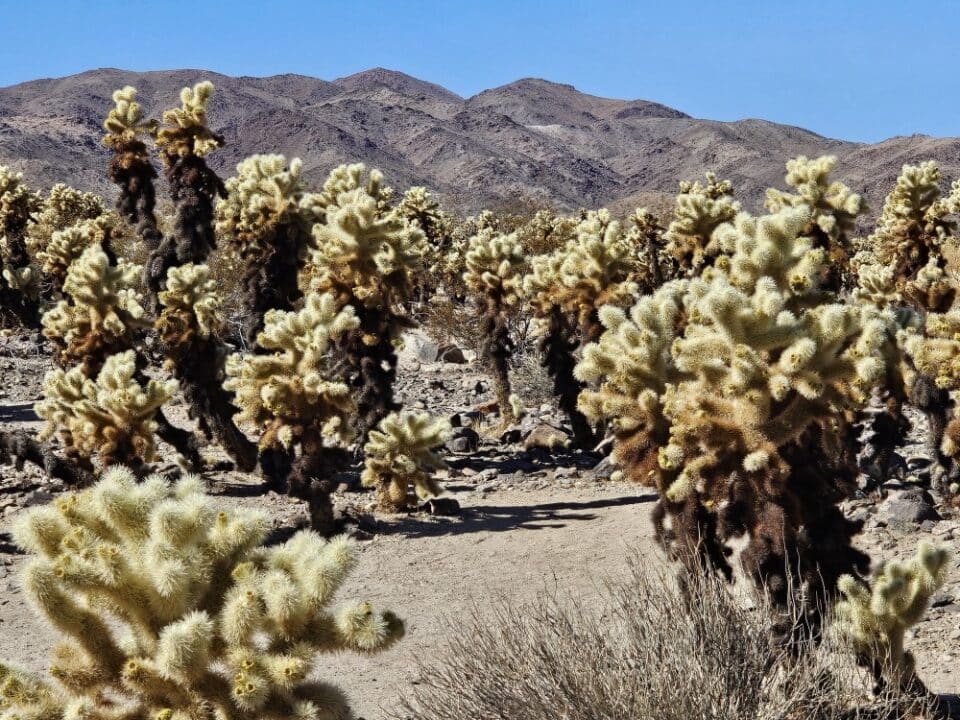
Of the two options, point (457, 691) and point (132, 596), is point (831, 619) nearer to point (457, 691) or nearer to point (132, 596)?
point (457, 691)

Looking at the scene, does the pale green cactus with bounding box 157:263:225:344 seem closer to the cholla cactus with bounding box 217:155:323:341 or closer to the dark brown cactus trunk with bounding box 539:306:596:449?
the cholla cactus with bounding box 217:155:323:341

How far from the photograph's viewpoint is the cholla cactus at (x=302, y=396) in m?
9.55

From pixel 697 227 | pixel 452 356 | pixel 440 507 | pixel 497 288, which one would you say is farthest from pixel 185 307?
pixel 452 356

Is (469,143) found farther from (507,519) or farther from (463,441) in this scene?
(507,519)

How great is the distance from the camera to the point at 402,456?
36.1 ft

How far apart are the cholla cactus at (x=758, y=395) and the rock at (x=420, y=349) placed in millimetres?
16844

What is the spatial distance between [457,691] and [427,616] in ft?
12.7

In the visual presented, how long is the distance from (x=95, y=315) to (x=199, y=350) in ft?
4.47

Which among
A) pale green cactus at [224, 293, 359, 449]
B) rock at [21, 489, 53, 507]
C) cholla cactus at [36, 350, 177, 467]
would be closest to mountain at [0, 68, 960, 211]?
rock at [21, 489, 53, 507]

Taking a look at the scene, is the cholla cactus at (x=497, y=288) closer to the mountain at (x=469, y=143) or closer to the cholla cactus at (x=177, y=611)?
the cholla cactus at (x=177, y=611)

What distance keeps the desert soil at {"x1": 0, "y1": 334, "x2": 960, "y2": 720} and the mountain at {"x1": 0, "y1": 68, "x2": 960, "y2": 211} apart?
1831 inches

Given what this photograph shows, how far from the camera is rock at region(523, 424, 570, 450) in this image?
14.8 m

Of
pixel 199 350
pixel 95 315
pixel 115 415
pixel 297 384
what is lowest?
pixel 115 415

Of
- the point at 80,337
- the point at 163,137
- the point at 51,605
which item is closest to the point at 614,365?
the point at 51,605
